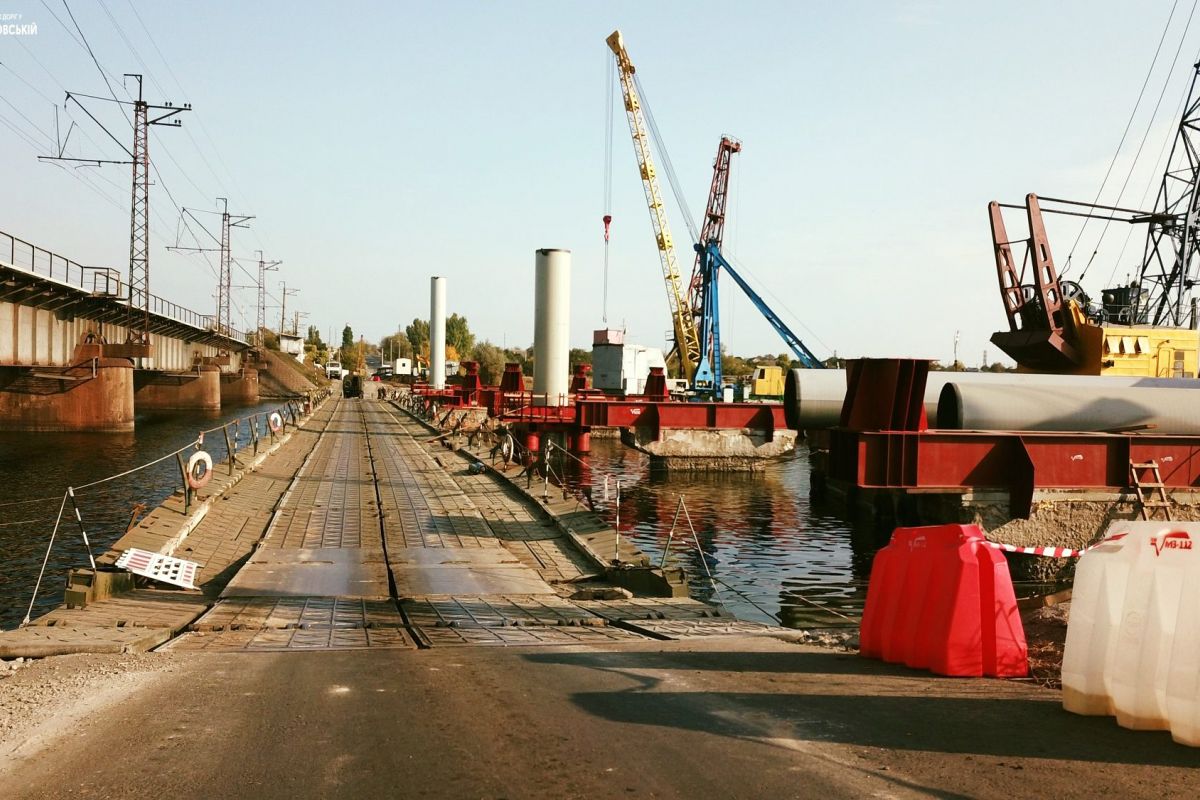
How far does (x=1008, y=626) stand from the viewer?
8.01 m

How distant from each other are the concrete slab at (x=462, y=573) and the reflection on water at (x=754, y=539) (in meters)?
4.06

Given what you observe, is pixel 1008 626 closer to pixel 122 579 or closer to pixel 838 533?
pixel 122 579

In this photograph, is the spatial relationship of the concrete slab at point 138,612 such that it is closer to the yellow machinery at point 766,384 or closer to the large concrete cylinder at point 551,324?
the large concrete cylinder at point 551,324

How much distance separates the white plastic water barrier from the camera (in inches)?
237

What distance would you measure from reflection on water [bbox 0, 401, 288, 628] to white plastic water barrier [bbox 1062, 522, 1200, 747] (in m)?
15.9

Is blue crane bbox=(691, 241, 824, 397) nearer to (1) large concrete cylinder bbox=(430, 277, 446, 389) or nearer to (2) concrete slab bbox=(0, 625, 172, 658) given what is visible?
(1) large concrete cylinder bbox=(430, 277, 446, 389)

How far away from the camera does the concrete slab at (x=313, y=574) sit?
13.6 meters

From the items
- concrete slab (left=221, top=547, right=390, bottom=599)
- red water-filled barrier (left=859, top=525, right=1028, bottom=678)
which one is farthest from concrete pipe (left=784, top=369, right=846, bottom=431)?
red water-filled barrier (left=859, top=525, right=1028, bottom=678)

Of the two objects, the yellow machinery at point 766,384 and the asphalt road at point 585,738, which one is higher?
the yellow machinery at point 766,384

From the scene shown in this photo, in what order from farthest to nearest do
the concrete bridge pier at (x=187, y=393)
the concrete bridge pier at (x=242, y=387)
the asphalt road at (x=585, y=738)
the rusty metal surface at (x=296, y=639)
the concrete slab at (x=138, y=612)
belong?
the concrete bridge pier at (x=242, y=387) → the concrete bridge pier at (x=187, y=393) → the concrete slab at (x=138, y=612) → the rusty metal surface at (x=296, y=639) → the asphalt road at (x=585, y=738)

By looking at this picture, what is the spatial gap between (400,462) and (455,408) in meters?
21.1

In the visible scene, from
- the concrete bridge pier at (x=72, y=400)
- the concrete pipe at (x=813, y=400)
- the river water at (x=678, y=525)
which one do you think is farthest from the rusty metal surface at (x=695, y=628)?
the concrete bridge pier at (x=72, y=400)

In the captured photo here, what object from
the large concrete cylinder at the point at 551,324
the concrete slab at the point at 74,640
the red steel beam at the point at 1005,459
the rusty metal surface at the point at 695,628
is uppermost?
the large concrete cylinder at the point at 551,324

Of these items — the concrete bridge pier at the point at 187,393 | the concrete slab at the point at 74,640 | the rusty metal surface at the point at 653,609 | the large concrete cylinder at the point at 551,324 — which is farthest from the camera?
the concrete bridge pier at the point at 187,393
